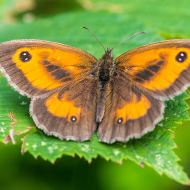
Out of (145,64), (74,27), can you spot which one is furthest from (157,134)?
(74,27)

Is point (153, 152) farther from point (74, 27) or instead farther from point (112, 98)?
point (74, 27)

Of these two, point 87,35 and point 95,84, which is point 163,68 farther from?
point 87,35

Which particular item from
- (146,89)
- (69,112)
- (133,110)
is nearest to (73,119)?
(69,112)

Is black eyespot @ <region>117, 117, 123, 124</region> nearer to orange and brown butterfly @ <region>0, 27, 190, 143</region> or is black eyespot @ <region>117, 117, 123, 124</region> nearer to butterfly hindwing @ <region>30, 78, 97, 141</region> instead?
orange and brown butterfly @ <region>0, 27, 190, 143</region>

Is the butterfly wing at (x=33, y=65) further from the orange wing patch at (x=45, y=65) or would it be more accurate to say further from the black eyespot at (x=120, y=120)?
the black eyespot at (x=120, y=120)

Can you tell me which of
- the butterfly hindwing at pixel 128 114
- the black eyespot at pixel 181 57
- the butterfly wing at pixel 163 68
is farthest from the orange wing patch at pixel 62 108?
the black eyespot at pixel 181 57
